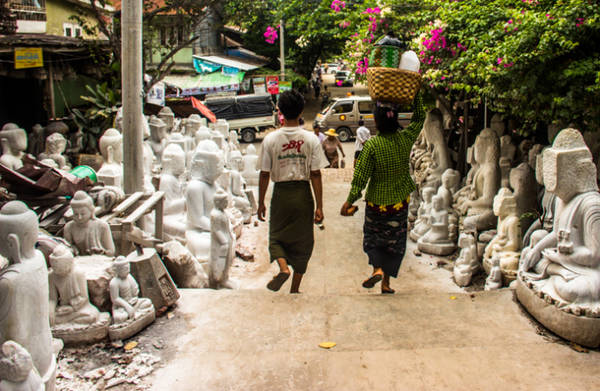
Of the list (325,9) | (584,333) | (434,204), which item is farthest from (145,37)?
(584,333)

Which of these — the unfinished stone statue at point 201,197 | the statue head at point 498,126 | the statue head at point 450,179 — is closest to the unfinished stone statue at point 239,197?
the unfinished stone statue at point 201,197

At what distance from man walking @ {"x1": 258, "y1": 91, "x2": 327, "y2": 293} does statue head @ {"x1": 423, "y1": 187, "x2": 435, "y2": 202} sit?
4884 mm

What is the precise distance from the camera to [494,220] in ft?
26.3

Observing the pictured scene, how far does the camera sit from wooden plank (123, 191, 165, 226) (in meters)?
5.44

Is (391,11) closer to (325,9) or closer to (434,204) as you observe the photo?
(434,204)

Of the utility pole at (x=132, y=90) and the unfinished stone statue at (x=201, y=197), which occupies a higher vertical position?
the utility pole at (x=132, y=90)

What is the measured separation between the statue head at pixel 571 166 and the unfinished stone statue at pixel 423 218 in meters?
4.40

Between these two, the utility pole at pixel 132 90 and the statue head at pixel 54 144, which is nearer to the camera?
the utility pole at pixel 132 90

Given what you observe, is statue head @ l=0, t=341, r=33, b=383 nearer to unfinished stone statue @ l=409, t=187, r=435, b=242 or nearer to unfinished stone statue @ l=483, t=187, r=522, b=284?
unfinished stone statue @ l=483, t=187, r=522, b=284

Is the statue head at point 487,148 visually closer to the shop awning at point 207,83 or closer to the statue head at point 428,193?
the statue head at point 428,193

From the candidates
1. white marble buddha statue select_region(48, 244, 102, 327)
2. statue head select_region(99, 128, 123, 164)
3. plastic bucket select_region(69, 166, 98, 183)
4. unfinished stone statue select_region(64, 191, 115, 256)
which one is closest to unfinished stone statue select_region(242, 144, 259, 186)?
statue head select_region(99, 128, 123, 164)

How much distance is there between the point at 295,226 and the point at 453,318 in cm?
163

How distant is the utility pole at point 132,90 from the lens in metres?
6.76

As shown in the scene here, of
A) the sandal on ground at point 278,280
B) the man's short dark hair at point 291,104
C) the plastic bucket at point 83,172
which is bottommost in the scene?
the sandal on ground at point 278,280
